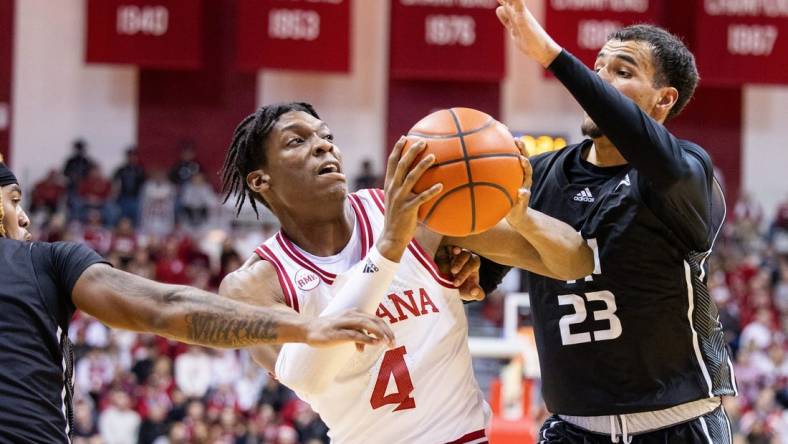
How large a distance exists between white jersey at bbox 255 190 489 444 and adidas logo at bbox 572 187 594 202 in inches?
26.9

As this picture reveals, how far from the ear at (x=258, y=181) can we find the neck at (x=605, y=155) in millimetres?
1340

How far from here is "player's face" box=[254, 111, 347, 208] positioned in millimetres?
4402

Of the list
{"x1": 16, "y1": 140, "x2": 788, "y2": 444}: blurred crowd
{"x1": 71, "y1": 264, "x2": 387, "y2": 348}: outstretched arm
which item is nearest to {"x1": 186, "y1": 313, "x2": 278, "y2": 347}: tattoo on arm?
{"x1": 71, "y1": 264, "x2": 387, "y2": 348}: outstretched arm

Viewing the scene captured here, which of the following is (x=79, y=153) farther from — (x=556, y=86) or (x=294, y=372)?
(x=294, y=372)

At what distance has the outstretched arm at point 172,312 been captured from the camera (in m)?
3.49

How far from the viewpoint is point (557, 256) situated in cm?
434

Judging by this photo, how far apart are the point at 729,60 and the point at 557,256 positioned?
53.3 ft

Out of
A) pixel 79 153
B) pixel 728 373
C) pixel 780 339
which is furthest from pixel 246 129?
pixel 79 153

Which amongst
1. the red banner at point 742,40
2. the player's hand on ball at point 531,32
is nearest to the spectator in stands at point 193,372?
the red banner at point 742,40

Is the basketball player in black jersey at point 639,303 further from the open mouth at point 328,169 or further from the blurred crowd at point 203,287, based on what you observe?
the blurred crowd at point 203,287

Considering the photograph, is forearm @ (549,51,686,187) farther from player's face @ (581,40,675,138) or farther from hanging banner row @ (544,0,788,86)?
hanging banner row @ (544,0,788,86)

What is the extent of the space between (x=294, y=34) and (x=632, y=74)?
14715 millimetres

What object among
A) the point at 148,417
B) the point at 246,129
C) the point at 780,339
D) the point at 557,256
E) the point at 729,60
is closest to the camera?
the point at 557,256

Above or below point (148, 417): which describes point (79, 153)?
above
